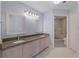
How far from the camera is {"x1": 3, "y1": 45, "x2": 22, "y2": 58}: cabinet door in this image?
8.07 ft

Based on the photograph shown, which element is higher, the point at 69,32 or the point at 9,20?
the point at 9,20

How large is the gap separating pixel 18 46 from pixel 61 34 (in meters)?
8.29

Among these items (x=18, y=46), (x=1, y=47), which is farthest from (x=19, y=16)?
(x=1, y=47)

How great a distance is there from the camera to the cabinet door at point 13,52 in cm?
246

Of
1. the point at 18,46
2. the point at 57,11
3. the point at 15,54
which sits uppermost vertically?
the point at 57,11

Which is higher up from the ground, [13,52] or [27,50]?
[13,52]

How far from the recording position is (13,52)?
272cm

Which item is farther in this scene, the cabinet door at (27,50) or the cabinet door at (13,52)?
the cabinet door at (27,50)

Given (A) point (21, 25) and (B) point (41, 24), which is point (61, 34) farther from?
(A) point (21, 25)

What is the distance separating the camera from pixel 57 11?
20.6 ft

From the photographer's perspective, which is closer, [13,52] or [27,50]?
[13,52]

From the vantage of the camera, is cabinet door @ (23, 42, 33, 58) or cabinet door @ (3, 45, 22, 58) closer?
cabinet door @ (3, 45, 22, 58)

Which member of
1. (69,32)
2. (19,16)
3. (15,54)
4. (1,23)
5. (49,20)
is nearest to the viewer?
(15,54)

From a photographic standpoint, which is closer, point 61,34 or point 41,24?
point 41,24
